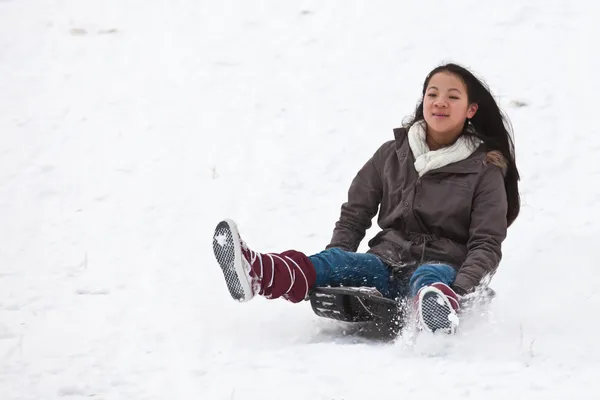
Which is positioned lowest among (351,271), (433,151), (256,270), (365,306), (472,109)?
(365,306)

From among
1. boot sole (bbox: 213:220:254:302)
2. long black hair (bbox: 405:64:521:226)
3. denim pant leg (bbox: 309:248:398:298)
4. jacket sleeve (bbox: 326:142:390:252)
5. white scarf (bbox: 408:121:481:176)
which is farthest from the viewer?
jacket sleeve (bbox: 326:142:390:252)

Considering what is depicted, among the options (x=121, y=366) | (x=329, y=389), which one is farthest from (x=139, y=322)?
(x=329, y=389)

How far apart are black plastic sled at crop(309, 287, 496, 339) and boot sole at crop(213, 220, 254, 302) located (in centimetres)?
36

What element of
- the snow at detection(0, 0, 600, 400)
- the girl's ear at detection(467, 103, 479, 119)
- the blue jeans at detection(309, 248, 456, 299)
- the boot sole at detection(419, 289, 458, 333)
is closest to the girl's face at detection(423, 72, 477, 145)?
the girl's ear at detection(467, 103, 479, 119)

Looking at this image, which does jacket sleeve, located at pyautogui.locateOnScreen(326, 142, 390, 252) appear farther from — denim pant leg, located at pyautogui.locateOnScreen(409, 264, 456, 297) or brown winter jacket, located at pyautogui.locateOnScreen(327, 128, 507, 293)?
denim pant leg, located at pyautogui.locateOnScreen(409, 264, 456, 297)

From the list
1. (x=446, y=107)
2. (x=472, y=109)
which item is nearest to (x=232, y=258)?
(x=446, y=107)

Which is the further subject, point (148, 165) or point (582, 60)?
point (582, 60)

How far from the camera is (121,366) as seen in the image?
11.6 feet

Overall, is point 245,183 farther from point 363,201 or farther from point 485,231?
point 485,231

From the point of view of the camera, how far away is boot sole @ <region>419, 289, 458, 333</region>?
3.45 m

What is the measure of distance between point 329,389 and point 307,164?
3.39 m

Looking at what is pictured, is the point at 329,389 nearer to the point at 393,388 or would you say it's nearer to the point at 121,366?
the point at 393,388

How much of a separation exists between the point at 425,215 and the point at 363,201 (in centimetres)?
40

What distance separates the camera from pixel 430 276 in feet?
12.2
